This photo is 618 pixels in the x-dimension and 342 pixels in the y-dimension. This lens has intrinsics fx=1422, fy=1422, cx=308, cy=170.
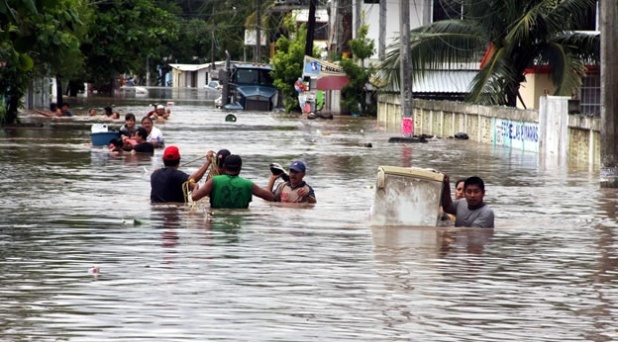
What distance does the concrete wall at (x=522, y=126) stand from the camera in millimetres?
32750

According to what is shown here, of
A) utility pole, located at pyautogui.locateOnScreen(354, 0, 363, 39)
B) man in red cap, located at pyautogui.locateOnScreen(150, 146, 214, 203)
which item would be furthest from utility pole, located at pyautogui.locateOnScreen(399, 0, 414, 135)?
utility pole, located at pyautogui.locateOnScreen(354, 0, 363, 39)

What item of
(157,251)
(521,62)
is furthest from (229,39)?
A: (157,251)

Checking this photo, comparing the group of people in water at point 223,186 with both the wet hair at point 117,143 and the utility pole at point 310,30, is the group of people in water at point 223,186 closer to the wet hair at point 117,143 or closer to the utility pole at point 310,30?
the wet hair at point 117,143

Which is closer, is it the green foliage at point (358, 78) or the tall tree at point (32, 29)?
the tall tree at point (32, 29)

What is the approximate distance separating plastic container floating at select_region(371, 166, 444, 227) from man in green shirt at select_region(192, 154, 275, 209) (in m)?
2.10

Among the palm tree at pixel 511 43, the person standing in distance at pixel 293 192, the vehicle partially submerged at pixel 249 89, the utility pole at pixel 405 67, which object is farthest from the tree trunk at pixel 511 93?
the vehicle partially submerged at pixel 249 89

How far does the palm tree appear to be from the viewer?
40844mm

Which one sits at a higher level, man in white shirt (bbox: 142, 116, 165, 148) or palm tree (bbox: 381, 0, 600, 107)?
palm tree (bbox: 381, 0, 600, 107)

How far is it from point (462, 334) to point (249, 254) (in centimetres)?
495

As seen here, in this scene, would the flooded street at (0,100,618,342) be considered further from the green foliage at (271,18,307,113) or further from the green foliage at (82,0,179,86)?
the green foliage at (271,18,307,113)

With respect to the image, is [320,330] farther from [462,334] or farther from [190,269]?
[190,269]

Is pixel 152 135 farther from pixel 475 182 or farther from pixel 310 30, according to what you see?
pixel 310 30

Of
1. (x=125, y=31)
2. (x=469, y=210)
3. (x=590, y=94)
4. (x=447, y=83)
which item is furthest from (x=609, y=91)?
(x=447, y=83)

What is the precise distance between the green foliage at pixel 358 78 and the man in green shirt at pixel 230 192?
1833 inches
